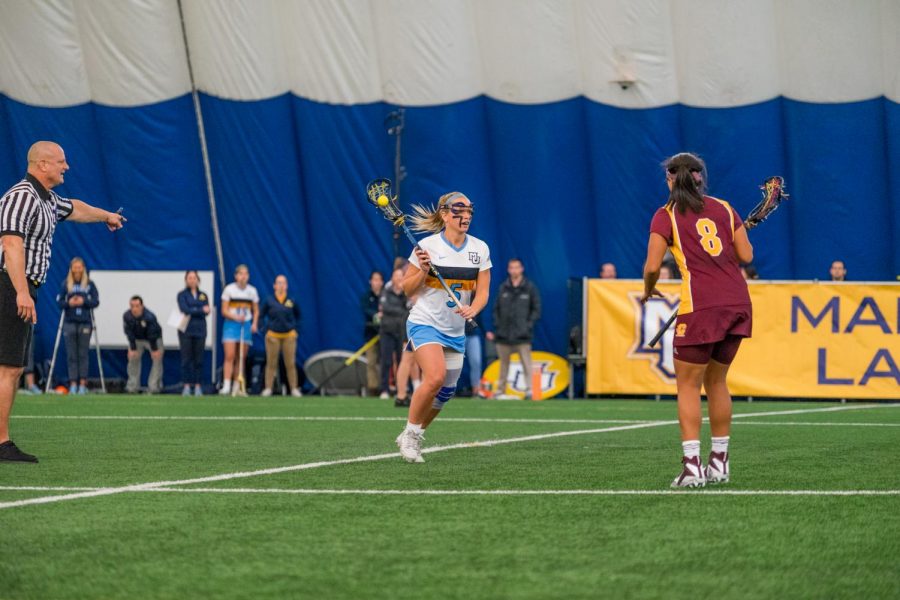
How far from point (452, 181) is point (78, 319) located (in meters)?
6.89

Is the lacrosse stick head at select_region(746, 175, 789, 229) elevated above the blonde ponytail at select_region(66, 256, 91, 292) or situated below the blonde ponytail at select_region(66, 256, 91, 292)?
below

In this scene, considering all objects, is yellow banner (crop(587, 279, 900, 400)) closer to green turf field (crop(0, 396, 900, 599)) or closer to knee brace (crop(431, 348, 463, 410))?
green turf field (crop(0, 396, 900, 599))

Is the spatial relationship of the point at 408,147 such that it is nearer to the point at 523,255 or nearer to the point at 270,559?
the point at 523,255

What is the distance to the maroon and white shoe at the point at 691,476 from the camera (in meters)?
7.97

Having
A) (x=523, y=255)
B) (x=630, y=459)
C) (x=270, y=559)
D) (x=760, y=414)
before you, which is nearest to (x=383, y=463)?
(x=630, y=459)

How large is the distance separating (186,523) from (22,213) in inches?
150

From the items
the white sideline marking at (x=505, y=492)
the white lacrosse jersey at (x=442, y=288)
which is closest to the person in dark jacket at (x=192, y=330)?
the white lacrosse jersey at (x=442, y=288)

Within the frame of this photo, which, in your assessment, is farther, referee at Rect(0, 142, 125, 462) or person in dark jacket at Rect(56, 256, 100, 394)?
person in dark jacket at Rect(56, 256, 100, 394)

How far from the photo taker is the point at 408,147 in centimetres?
2508

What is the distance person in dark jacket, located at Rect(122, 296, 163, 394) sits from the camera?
2511 centimetres

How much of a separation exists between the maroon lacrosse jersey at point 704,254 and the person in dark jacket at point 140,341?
1792 centimetres

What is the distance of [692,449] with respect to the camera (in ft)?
26.6

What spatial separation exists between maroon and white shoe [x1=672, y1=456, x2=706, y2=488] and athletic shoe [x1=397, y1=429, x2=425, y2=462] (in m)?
2.15

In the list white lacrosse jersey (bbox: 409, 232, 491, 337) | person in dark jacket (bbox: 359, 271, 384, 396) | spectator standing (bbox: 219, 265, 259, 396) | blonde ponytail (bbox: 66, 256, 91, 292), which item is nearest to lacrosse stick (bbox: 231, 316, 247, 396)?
spectator standing (bbox: 219, 265, 259, 396)
